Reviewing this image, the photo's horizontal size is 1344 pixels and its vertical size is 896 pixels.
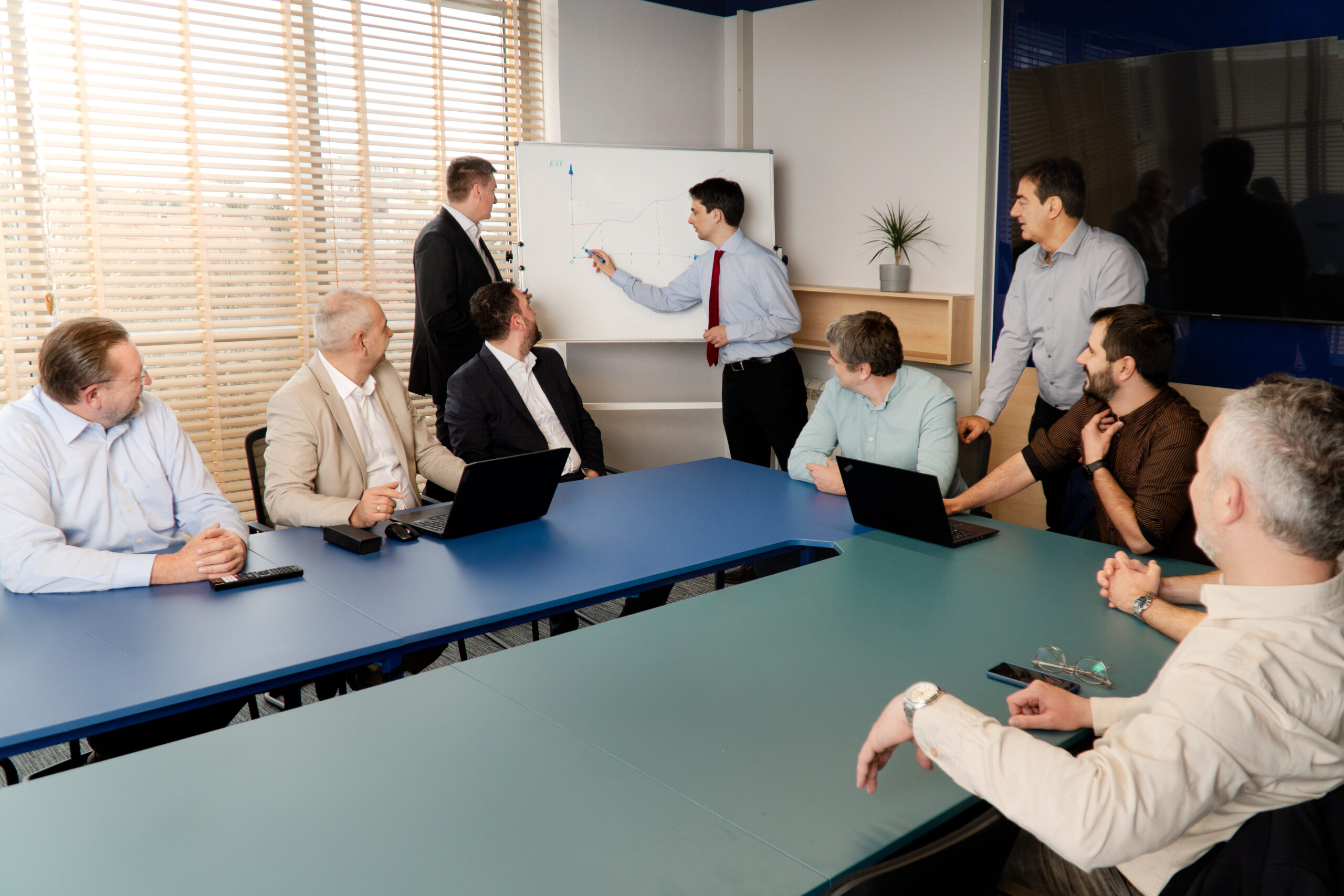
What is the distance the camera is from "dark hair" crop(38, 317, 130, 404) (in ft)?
7.55

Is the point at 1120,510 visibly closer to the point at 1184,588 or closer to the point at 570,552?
the point at 1184,588

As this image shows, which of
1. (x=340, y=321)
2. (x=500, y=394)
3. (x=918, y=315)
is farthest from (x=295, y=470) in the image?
(x=918, y=315)


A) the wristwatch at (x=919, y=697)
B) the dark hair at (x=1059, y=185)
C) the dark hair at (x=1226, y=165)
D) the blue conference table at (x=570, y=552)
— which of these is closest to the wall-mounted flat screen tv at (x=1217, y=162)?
the dark hair at (x=1226, y=165)

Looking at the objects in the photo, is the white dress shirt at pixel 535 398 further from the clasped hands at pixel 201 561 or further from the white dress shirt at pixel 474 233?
the clasped hands at pixel 201 561

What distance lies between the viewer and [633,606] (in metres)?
3.19

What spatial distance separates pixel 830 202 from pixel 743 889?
4.75m

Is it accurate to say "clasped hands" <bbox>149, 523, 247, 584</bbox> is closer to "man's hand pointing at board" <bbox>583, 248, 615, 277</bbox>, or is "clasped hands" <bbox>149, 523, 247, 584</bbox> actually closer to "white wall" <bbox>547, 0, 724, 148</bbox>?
"man's hand pointing at board" <bbox>583, 248, 615, 277</bbox>

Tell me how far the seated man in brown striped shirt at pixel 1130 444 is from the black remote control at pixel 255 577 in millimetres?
1720

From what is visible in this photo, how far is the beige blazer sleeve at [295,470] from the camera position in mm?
2719

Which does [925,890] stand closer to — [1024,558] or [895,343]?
[1024,558]

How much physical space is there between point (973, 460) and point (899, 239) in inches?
80.3

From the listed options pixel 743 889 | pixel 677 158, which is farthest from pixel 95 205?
pixel 743 889

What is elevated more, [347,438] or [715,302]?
[715,302]

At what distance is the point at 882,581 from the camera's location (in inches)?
88.6
